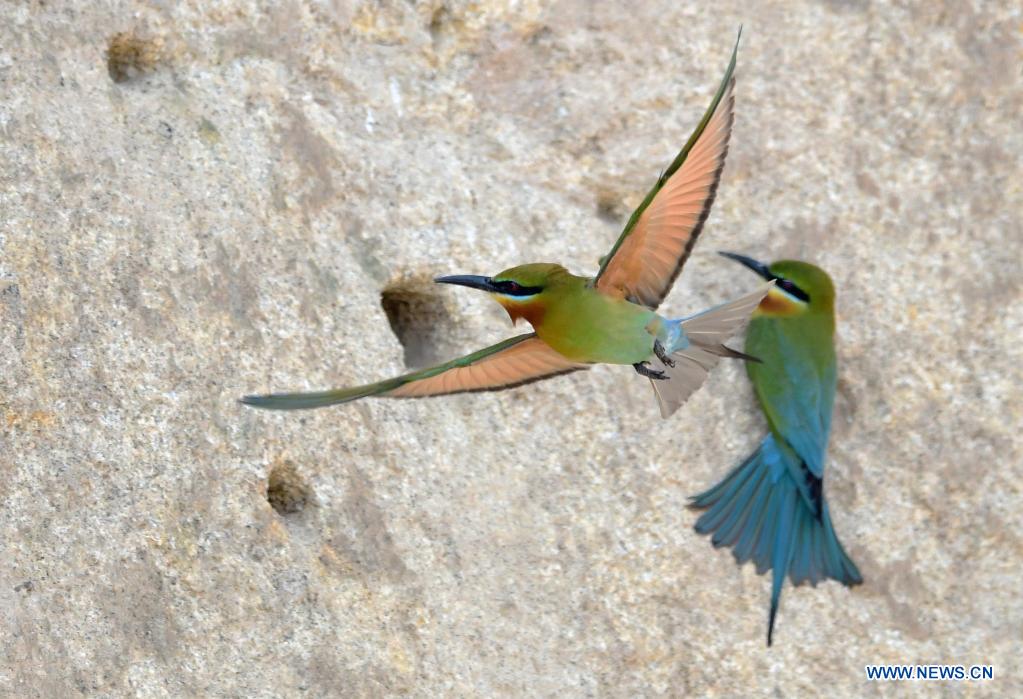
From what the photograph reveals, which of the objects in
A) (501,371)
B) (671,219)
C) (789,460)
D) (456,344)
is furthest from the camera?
(789,460)

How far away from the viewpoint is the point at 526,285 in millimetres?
1821

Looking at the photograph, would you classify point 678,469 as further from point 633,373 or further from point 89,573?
point 89,573

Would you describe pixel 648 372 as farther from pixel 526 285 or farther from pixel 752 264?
pixel 752 264

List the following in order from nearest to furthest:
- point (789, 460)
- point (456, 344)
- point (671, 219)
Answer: point (671, 219) < point (456, 344) < point (789, 460)

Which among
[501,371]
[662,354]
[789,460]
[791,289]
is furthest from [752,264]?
[501,371]

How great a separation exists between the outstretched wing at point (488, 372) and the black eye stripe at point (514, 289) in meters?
0.06

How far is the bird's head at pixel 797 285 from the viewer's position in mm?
2379

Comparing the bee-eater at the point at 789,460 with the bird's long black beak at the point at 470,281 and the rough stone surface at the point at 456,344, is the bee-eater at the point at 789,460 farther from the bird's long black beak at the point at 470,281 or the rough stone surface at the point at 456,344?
the bird's long black beak at the point at 470,281

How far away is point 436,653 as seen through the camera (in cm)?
197

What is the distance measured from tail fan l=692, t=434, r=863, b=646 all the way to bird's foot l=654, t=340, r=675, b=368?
366 mm

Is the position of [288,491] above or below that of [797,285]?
below

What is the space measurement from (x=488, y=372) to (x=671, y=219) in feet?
1.04
